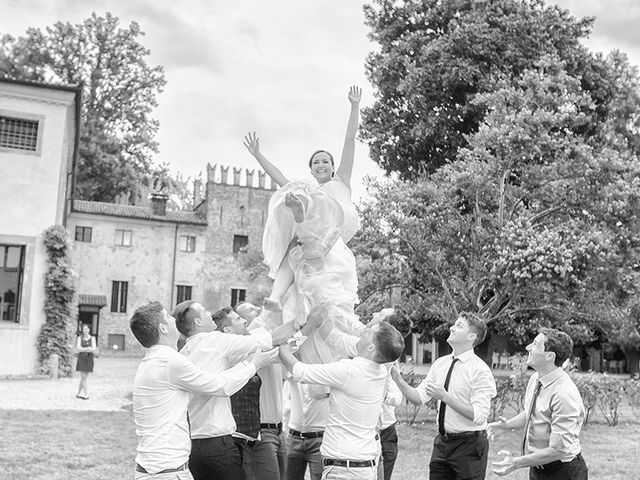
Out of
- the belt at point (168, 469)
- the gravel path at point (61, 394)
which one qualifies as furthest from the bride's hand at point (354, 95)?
the gravel path at point (61, 394)

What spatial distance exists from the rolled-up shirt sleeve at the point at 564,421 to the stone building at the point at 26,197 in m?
20.8

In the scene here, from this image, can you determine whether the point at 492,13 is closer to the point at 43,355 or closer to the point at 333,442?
the point at 43,355

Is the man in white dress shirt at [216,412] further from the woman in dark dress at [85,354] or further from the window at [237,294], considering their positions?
the window at [237,294]

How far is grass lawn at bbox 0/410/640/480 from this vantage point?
9719 mm

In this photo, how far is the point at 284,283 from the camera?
5566mm

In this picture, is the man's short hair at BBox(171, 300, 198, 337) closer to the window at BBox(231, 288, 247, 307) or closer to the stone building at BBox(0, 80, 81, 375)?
the stone building at BBox(0, 80, 81, 375)

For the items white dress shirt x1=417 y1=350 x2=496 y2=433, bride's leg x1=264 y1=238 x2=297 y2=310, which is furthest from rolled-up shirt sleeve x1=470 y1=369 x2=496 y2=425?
bride's leg x1=264 y1=238 x2=297 y2=310

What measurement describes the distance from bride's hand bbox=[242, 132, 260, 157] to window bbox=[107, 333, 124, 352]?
4218cm

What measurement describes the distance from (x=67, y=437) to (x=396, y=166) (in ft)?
61.2

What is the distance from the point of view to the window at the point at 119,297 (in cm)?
4688

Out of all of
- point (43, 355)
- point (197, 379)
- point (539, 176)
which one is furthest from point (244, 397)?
point (43, 355)

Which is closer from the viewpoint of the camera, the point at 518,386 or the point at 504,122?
the point at 518,386

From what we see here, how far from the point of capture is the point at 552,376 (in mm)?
5250

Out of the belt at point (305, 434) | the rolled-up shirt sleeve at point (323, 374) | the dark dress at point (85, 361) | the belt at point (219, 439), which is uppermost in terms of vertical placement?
the rolled-up shirt sleeve at point (323, 374)
